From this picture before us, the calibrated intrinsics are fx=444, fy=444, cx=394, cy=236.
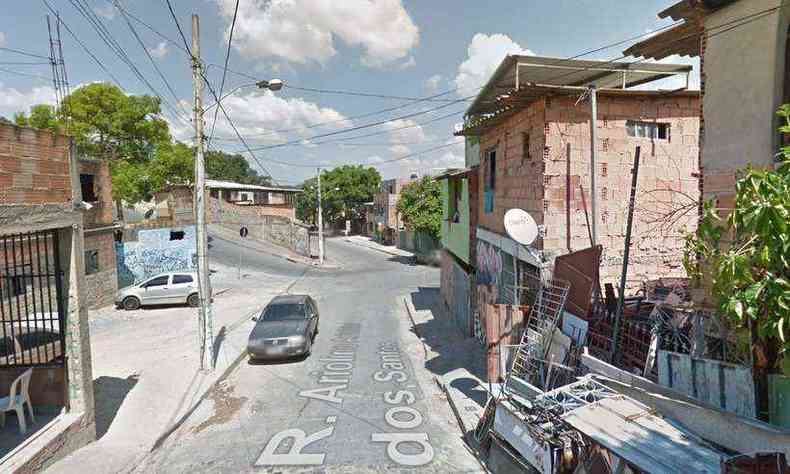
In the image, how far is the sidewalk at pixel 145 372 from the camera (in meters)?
6.67

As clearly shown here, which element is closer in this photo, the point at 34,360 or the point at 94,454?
the point at 94,454

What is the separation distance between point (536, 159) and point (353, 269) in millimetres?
24149

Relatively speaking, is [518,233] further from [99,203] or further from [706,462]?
[99,203]

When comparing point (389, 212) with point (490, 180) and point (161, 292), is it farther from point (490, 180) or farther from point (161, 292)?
point (490, 180)

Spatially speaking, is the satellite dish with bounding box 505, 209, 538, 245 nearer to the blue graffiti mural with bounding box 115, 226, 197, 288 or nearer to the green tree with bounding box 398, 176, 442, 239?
the blue graffiti mural with bounding box 115, 226, 197, 288

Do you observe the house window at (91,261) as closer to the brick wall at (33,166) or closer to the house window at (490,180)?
the brick wall at (33,166)

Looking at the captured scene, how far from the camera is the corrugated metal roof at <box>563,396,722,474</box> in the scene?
401 cm

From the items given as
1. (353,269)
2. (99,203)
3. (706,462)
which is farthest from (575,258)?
(353,269)

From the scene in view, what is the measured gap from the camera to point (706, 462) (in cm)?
403

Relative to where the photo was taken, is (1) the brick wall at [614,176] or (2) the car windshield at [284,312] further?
(2) the car windshield at [284,312]

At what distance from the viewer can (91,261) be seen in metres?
16.8

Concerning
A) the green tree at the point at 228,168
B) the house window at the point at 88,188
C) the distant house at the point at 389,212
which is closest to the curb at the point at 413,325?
the house window at the point at 88,188

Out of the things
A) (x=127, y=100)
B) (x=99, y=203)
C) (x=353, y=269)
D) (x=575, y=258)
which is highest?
(x=127, y=100)

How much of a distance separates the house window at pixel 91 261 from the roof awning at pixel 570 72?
50.7 ft
